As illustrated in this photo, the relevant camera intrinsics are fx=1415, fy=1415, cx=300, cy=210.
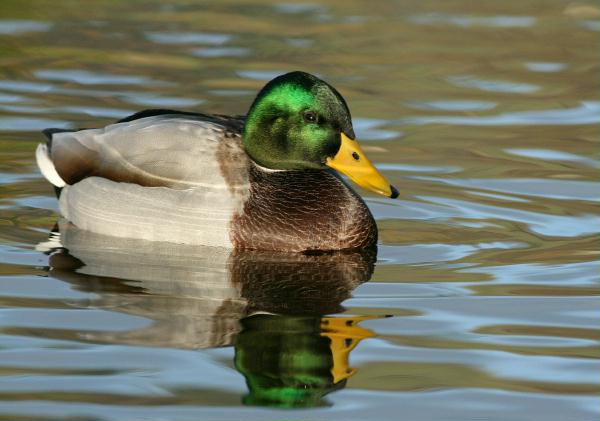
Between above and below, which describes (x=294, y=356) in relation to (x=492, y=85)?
below

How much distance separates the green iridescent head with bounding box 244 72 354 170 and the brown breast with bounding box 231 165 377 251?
15 cm

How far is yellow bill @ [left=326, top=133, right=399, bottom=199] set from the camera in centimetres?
860

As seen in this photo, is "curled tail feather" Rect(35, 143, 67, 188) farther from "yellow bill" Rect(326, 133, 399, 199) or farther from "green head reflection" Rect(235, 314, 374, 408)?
"green head reflection" Rect(235, 314, 374, 408)

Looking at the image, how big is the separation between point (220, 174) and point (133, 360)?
243 cm

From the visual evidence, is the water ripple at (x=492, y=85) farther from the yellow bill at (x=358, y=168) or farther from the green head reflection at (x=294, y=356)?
the green head reflection at (x=294, y=356)

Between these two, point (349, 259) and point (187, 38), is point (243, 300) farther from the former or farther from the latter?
point (187, 38)

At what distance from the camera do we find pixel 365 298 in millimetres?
7758

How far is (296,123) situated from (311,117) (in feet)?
0.38

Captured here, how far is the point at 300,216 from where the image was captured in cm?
886

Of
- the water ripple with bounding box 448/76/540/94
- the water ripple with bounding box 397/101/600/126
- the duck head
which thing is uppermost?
the duck head

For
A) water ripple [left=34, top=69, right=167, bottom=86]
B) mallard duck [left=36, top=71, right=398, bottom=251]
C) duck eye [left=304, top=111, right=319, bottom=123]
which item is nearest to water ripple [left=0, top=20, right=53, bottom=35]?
water ripple [left=34, top=69, right=167, bottom=86]

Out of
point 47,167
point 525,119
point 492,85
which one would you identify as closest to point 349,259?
point 47,167

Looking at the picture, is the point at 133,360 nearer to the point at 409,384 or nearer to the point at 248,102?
the point at 409,384

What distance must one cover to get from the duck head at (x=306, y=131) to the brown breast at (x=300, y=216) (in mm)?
143
